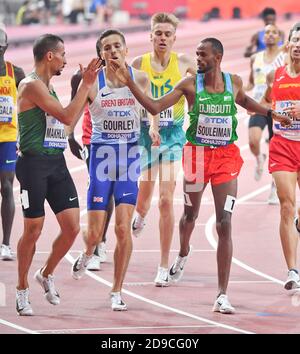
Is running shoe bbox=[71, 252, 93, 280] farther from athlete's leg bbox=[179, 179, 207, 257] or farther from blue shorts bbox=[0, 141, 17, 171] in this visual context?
blue shorts bbox=[0, 141, 17, 171]

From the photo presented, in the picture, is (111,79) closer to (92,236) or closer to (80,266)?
(92,236)

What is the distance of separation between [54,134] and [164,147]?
7.03 ft

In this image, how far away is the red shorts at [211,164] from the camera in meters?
11.4

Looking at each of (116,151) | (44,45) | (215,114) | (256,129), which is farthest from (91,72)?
(256,129)

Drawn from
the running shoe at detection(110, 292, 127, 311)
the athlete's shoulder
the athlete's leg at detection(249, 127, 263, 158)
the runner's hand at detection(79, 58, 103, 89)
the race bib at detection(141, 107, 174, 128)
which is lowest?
the running shoe at detection(110, 292, 127, 311)

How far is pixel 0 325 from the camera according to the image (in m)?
10.6

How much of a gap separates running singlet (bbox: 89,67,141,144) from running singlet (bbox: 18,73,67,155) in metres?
0.57

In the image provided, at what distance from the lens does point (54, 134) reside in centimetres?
1098

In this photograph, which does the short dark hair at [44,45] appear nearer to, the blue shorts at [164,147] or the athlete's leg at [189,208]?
the athlete's leg at [189,208]

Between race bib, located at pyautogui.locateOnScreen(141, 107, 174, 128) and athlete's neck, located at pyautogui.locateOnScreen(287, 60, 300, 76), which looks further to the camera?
race bib, located at pyautogui.locateOnScreen(141, 107, 174, 128)

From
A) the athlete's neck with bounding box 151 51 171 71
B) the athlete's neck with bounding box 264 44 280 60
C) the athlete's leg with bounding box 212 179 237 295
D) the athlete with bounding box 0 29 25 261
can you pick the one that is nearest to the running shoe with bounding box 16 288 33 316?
the athlete's leg with bounding box 212 179 237 295


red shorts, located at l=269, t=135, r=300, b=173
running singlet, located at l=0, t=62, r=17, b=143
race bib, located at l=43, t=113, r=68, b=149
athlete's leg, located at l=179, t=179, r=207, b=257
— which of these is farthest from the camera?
running singlet, located at l=0, t=62, r=17, b=143

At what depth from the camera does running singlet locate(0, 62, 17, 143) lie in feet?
44.2
